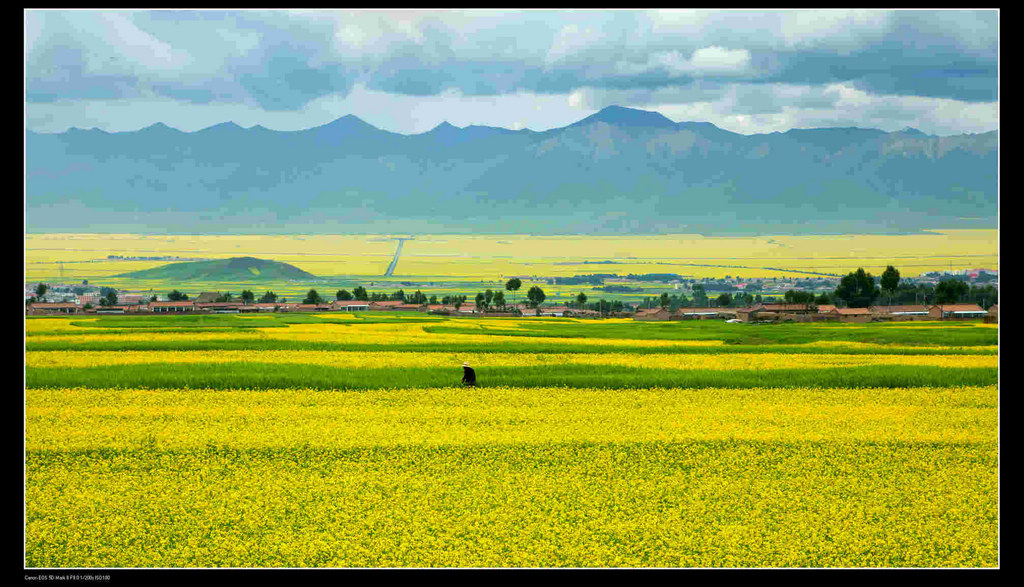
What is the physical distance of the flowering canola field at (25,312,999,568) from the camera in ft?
23.9

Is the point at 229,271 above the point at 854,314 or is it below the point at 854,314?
above

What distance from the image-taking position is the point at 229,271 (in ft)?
381

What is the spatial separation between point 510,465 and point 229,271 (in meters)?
114

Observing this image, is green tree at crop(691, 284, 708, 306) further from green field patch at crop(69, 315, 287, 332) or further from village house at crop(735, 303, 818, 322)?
green field patch at crop(69, 315, 287, 332)

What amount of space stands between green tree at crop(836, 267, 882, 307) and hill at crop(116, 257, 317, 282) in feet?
254

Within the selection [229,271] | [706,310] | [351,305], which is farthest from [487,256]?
[706,310]

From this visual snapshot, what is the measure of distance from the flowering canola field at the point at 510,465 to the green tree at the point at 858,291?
28.1m

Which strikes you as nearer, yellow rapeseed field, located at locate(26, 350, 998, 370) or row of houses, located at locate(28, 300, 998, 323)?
yellow rapeseed field, located at locate(26, 350, 998, 370)

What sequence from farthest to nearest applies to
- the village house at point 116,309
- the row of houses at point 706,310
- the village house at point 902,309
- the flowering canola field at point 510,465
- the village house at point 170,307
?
1. the village house at point 170,307
2. the village house at point 116,309
3. the village house at point 902,309
4. the row of houses at point 706,310
5. the flowering canola field at point 510,465

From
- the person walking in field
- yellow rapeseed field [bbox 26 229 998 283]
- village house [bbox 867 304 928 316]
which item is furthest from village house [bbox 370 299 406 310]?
the person walking in field

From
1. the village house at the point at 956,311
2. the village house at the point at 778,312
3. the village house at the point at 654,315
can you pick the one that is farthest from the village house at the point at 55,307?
the village house at the point at 956,311

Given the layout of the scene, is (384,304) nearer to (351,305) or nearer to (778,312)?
(351,305)

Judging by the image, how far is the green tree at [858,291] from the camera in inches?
1763

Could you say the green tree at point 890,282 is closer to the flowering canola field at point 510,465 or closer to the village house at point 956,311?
the village house at point 956,311
